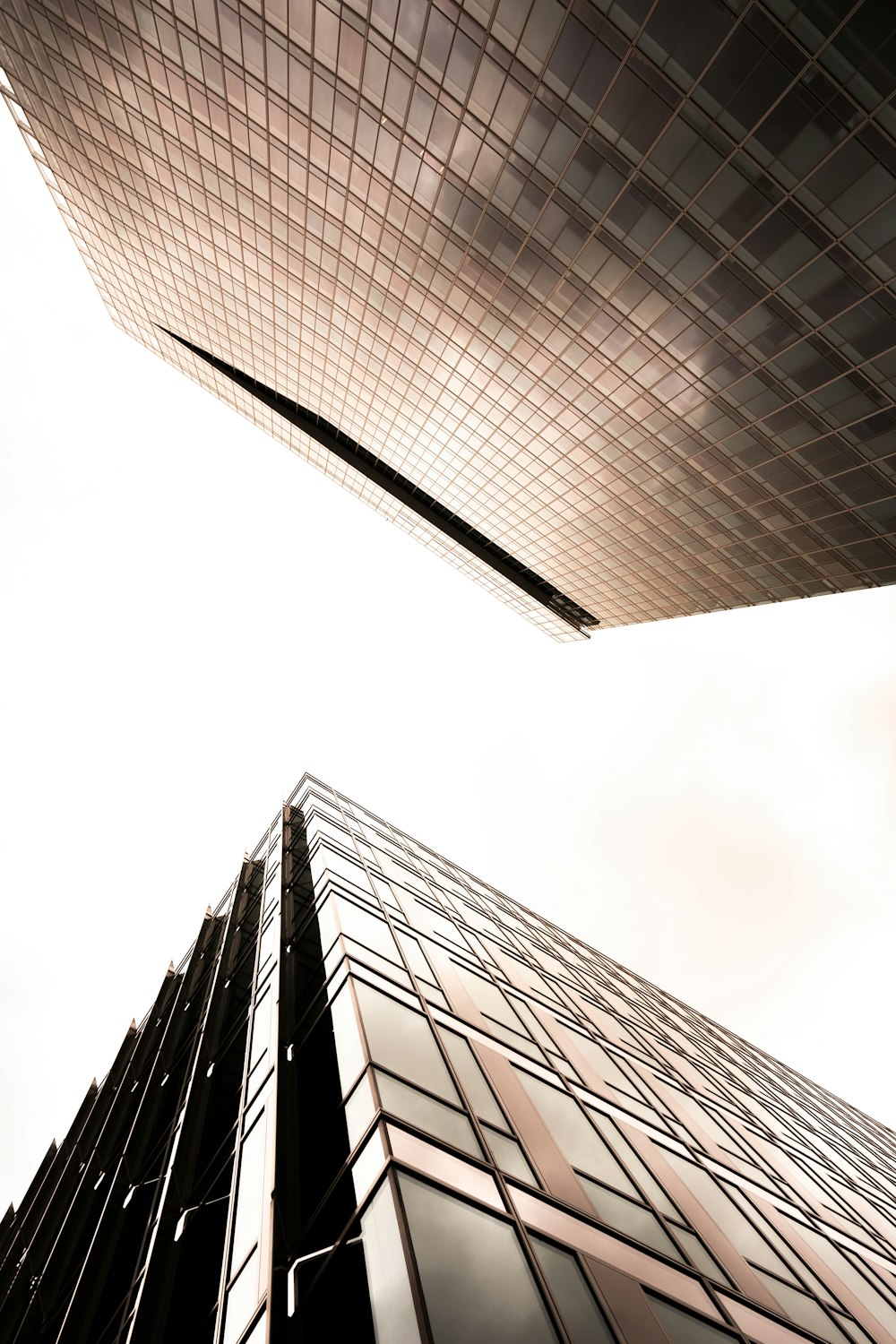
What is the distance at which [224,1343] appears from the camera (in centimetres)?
775

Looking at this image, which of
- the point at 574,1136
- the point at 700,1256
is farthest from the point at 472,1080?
the point at 700,1256

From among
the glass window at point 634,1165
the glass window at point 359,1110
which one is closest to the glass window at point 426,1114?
the glass window at point 359,1110

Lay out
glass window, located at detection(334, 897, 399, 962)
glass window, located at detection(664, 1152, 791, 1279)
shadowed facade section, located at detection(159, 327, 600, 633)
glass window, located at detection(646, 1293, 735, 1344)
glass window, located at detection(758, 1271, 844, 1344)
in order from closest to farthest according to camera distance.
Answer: glass window, located at detection(646, 1293, 735, 1344), glass window, located at detection(758, 1271, 844, 1344), glass window, located at detection(664, 1152, 791, 1279), glass window, located at detection(334, 897, 399, 962), shadowed facade section, located at detection(159, 327, 600, 633)

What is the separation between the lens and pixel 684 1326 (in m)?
7.93

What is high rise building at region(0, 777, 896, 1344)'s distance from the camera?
7.09 meters

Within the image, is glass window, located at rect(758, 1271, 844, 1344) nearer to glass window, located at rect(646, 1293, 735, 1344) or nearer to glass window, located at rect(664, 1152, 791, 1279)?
glass window, located at rect(664, 1152, 791, 1279)

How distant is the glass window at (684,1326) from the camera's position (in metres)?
7.70

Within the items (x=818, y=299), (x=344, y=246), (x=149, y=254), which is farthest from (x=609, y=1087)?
(x=149, y=254)

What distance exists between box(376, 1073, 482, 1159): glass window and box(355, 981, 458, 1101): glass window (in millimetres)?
310

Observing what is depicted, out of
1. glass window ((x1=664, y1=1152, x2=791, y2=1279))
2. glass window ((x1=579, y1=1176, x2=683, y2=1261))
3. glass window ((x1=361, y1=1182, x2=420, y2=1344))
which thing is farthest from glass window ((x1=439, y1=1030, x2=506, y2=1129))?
glass window ((x1=664, y1=1152, x2=791, y2=1279))

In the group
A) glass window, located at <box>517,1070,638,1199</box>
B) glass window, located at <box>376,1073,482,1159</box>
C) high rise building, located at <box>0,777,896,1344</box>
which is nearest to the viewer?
high rise building, located at <box>0,777,896,1344</box>

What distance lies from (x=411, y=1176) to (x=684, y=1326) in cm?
376

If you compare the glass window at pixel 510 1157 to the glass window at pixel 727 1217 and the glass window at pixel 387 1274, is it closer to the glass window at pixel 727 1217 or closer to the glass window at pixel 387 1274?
the glass window at pixel 387 1274

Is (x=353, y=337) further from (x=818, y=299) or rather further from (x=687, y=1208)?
(x=687, y=1208)
